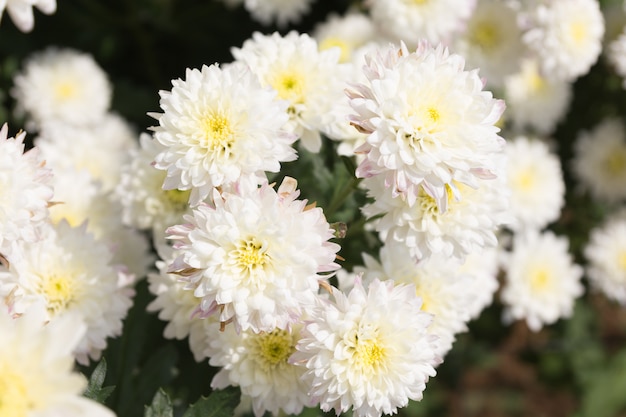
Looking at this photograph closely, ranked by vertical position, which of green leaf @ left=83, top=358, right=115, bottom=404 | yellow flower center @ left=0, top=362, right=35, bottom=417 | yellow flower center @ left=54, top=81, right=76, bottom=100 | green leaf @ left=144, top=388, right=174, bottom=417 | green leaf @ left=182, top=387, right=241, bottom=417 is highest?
yellow flower center @ left=54, top=81, right=76, bottom=100

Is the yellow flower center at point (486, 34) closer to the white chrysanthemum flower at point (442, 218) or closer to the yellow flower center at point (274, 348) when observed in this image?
the white chrysanthemum flower at point (442, 218)

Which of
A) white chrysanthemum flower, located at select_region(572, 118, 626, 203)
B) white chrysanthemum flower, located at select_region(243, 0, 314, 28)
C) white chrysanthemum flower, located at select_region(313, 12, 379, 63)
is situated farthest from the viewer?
white chrysanthemum flower, located at select_region(572, 118, 626, 203)

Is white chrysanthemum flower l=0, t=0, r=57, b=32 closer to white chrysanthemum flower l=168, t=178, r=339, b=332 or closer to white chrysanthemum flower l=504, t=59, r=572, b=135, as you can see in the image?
white chrysanthemum flower l=168, t=178, r=339, b=332

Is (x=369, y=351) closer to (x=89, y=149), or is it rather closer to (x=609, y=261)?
(x=89, y=149)

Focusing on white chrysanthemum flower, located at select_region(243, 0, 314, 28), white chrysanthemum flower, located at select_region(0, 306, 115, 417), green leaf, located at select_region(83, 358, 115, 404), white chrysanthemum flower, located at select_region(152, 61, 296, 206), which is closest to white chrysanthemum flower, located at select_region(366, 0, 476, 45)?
white chrysanthemum flower, located at select_region(243, 0, 314, 28)

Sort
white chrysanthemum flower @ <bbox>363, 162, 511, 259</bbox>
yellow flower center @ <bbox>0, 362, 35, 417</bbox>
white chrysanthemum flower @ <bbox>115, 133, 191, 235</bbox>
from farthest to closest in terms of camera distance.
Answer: white chrysanthemum flower @ <bbox>115, 133, 191, 235</bbox> → white chrysanthemum flower @ <bbox>363, 162, 511, 259</bbox> → yellow flower center @ <bbox>0, 362, 35, 417</bbox>

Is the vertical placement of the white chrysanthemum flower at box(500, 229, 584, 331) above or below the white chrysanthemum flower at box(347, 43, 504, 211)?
above

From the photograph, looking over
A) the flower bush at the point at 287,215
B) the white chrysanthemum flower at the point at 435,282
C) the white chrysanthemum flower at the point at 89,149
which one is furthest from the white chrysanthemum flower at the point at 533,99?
the white chrysanthemum flower at the point at 89,149

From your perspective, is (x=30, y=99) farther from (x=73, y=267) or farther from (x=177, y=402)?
(x=177, y=402)

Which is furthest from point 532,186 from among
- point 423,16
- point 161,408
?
point 161,408
